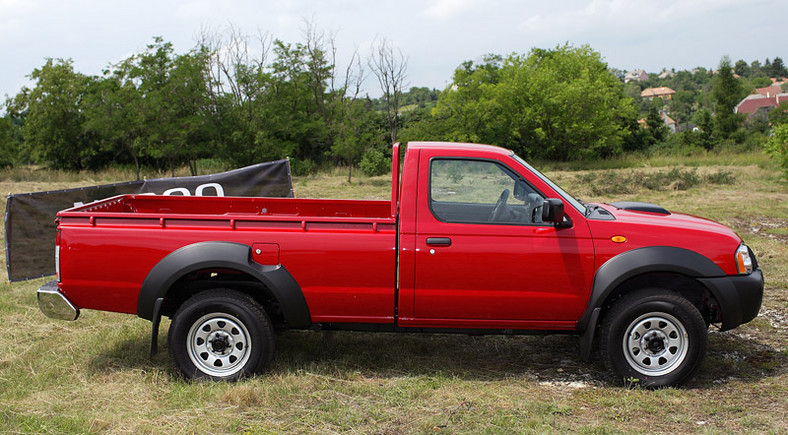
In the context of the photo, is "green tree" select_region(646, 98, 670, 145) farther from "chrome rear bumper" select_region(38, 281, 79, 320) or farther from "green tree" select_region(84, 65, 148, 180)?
"chrome rear bumper" select_region(38, 281, 79, 320)

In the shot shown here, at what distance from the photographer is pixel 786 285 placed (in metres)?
7.82

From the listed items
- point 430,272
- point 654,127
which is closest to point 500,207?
point 430,272

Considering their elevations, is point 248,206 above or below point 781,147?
below

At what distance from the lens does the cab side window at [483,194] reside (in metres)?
5.00

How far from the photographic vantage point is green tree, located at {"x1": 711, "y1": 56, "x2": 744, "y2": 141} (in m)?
60.6

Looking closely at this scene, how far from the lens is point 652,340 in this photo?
4.95 meters

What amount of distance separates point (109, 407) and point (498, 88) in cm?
3649

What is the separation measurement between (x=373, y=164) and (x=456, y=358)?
24838 millimetres

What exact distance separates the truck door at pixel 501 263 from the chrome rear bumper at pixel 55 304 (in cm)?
264

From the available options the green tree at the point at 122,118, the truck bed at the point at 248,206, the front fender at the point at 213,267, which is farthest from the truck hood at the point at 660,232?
the green tree at the point at 122,118

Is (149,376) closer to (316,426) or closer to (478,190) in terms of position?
(316,426)

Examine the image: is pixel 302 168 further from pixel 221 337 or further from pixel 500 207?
pixel 500 207

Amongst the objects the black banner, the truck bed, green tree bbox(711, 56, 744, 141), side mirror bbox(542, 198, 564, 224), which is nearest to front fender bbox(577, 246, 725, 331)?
side mirror bbox(542, 198, 564, 224)

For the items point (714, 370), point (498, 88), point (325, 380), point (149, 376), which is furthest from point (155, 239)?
point (498, 88)
